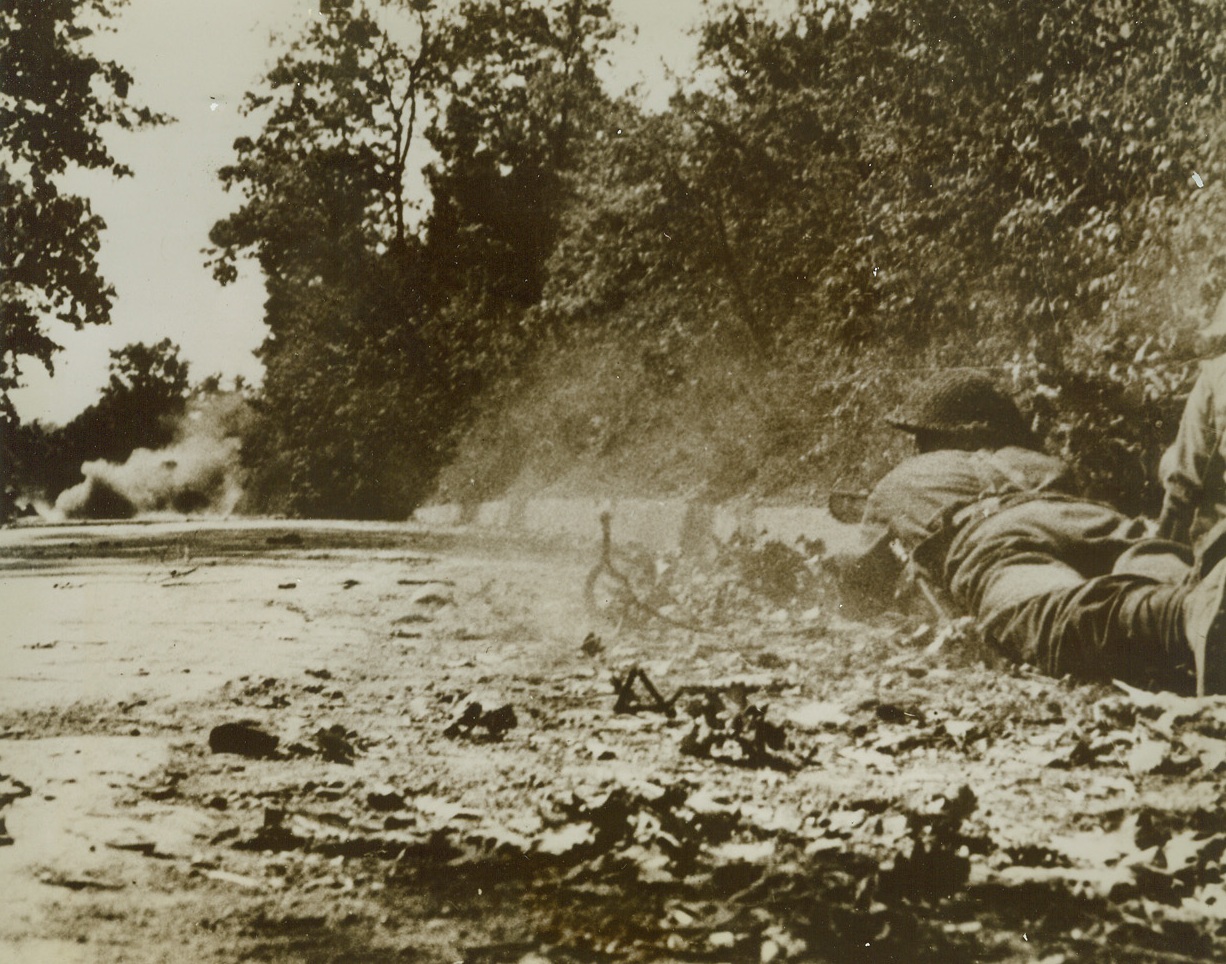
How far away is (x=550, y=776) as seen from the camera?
2.95 m

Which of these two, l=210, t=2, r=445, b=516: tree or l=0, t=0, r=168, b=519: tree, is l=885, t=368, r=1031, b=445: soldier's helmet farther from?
l=0, t=0, r=168, b=519: tree

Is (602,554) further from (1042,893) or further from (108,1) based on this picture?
(108,1)

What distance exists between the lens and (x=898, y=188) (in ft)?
10.9

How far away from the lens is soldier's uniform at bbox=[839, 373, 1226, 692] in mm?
3004

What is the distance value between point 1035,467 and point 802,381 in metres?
0.70

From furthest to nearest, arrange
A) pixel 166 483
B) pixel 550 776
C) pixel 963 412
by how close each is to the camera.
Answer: pixel 166 483 → pixel 963 412 → pixel 550 776

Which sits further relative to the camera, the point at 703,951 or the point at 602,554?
the point at 602,554

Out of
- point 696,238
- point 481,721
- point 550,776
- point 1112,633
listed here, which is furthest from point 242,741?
point 1112,633

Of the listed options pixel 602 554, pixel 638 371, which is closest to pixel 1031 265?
pixel 638 371

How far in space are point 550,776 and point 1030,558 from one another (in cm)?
142

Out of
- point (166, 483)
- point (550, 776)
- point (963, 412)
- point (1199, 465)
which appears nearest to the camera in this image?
point (550, 776)

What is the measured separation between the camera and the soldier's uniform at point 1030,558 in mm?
3004

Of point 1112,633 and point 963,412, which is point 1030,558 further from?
point 963,412

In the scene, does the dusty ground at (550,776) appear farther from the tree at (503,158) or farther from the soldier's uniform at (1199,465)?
the tree at (503,158)
